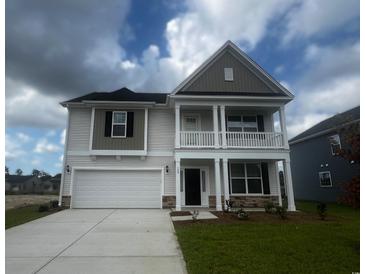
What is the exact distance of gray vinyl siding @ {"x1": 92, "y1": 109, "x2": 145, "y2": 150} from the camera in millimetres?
13039

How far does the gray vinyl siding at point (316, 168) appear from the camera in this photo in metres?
16.6

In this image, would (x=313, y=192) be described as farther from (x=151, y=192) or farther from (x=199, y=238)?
(x=199, y=238)

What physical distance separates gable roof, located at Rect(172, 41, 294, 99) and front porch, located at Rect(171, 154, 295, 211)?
12.3 ft

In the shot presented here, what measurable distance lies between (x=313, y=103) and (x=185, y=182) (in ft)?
43.1

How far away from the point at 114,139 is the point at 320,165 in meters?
16.3

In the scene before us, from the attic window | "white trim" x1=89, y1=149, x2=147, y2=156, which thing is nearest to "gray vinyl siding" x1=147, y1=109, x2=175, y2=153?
"white trim" x1=89, y1=149, x2=147, y2=156

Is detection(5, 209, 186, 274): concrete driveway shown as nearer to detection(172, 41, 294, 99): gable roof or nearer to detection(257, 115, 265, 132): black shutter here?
detection(172, 41, 294, 99): gable roof

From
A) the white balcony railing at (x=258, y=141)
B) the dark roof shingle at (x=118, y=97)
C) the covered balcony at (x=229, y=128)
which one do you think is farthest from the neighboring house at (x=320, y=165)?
the dark roof shingle at (x=118, y=97)

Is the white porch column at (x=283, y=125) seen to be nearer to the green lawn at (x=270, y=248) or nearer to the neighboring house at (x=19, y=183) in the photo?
the green lawn at (x=270, y=248)

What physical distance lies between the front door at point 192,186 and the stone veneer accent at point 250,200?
0.80 m

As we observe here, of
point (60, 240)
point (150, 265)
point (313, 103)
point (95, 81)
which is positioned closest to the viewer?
point (150, 265)

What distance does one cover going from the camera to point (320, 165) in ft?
62.3

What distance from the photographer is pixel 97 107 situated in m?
13.4
